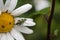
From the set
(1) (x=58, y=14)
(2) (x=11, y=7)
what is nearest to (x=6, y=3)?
(2) (x=11, y=7)

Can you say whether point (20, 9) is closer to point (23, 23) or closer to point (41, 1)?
point (23, 23)

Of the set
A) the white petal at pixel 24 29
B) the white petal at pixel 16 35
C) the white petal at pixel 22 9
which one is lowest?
the white petal at pixel 16 35

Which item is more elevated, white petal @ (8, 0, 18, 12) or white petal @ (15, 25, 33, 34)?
white petal @ (8, 0, 18, 12)

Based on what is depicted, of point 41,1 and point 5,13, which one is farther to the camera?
point 41,1

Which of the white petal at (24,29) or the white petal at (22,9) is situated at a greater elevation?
the white petal at (22,9)

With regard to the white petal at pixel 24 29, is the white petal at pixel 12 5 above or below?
above

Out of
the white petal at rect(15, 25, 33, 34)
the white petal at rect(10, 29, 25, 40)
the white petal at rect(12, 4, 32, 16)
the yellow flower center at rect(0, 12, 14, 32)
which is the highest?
the white petal at rect(12, 4, 32, 16)
